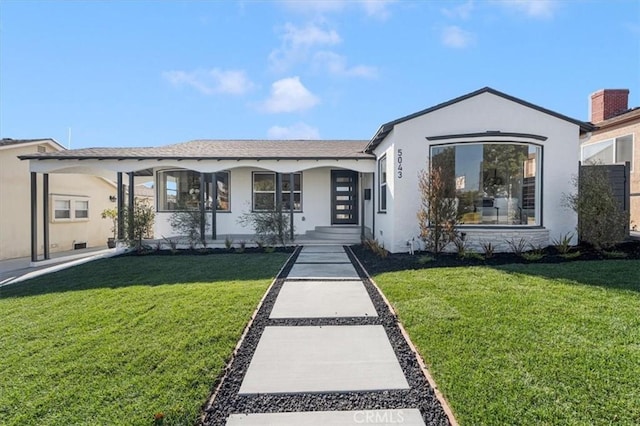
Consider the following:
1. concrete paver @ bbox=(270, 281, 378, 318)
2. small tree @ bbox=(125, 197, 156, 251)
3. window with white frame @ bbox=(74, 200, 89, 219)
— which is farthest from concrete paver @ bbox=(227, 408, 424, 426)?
window with white frame @ bbox=(74, 200, 89, 219)

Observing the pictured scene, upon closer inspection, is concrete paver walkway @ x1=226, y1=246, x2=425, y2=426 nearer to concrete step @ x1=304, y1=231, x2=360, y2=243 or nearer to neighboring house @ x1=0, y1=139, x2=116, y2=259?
concrete step @ x1=304, y1=231, x2=360, y2=243

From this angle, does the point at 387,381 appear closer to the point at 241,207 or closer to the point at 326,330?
the point at 326,330

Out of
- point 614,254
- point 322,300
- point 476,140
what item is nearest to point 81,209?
point 322,300

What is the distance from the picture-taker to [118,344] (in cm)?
364

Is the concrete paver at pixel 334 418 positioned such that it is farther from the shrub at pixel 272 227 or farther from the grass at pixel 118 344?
the shrub at pixel 272 227

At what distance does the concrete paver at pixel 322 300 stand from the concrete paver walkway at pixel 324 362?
1 centimetres

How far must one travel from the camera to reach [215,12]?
991 centimetres

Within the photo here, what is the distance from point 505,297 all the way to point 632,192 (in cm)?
1272

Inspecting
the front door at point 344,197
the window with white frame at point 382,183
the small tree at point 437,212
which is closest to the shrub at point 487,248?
the small tree at point 437,212

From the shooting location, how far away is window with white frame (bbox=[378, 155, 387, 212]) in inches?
414

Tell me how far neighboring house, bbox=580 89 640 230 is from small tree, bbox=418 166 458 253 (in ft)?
25.9

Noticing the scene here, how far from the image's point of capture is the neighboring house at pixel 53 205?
499 inches

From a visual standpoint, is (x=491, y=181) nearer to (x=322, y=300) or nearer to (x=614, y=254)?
(x=614, y=254)

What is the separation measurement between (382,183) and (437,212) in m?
2.94
